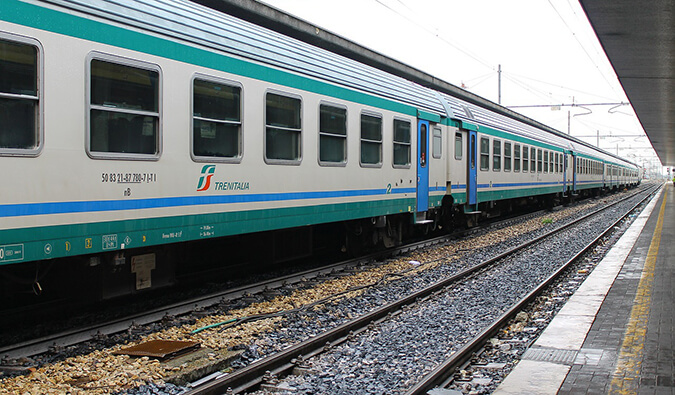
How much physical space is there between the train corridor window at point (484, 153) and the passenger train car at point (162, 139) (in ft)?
18.9

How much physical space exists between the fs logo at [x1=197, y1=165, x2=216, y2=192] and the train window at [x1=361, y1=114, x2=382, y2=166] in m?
3.75

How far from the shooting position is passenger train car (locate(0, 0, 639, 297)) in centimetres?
501

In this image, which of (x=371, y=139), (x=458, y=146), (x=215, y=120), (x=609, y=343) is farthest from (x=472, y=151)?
(x=609, y=343)

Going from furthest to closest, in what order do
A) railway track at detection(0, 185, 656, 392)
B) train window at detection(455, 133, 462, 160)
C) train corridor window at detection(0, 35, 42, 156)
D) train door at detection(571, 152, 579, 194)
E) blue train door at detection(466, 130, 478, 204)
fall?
1. train door at detection(571, 152, 579, 194)
2. blue train door at detection(466, 130, 478, 204)
3. train window at detection(455, 133, 462, 160)
4. railway track at detection(0, 185, 656, 392)
5. train corridor window at detection(0, 35, 42, 156)

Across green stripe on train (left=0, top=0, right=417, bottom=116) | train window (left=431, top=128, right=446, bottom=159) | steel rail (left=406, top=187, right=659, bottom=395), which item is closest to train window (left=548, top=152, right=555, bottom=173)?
train window (left=431, top=128, right=446, bottom=159)

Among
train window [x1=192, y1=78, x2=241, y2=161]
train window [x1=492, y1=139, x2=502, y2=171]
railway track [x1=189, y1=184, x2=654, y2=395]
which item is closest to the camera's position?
railway track [x1=189, y1=184, x2=654, y2=395]

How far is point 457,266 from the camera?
35.2ft

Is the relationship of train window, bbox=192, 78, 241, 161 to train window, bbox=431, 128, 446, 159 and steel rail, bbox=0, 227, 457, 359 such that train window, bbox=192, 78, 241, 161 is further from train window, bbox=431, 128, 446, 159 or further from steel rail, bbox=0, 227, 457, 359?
train window, bbox=431, 128, 446, 159

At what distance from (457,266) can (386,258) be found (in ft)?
5.06

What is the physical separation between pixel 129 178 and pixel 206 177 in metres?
1.09

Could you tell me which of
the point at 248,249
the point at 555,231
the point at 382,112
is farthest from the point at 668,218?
the point at 248,249

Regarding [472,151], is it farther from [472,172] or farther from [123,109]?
[123,109]

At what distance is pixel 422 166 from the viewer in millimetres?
12367

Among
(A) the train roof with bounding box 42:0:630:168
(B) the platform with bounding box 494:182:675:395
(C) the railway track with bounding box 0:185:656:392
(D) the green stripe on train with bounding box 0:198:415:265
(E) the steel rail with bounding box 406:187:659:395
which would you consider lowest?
(E) the steel rail with bounding box 406:187:659:395
